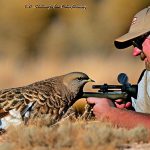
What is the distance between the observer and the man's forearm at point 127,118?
9.52 metres

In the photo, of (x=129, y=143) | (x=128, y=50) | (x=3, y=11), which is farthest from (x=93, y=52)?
(x=129, y=143)

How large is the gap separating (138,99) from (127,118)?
86cm

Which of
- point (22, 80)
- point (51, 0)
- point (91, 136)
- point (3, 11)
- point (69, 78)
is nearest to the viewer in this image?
point (91, 136)

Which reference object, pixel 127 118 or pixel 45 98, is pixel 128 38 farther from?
pixel 45 98

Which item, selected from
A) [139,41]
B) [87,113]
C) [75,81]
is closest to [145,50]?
[139,41]

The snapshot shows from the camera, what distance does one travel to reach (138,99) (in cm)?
1048

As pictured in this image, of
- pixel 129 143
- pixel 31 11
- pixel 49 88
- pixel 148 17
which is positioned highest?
pixel 31 11

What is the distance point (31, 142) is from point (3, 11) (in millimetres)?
25066

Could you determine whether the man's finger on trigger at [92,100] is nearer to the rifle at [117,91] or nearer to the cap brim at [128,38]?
the rifle at [117,91]

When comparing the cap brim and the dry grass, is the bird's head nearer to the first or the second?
the cap brim

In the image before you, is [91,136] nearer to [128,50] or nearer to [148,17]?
[148,17]

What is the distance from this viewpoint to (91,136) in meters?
8.52

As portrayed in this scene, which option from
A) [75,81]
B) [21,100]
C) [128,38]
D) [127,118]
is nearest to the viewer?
[127,118]

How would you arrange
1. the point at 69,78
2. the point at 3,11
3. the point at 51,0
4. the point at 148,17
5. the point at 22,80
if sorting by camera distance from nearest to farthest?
the point at 148,17
the point at 69,78
the point at 22,80
the point at 51,0
the point at 3,11
